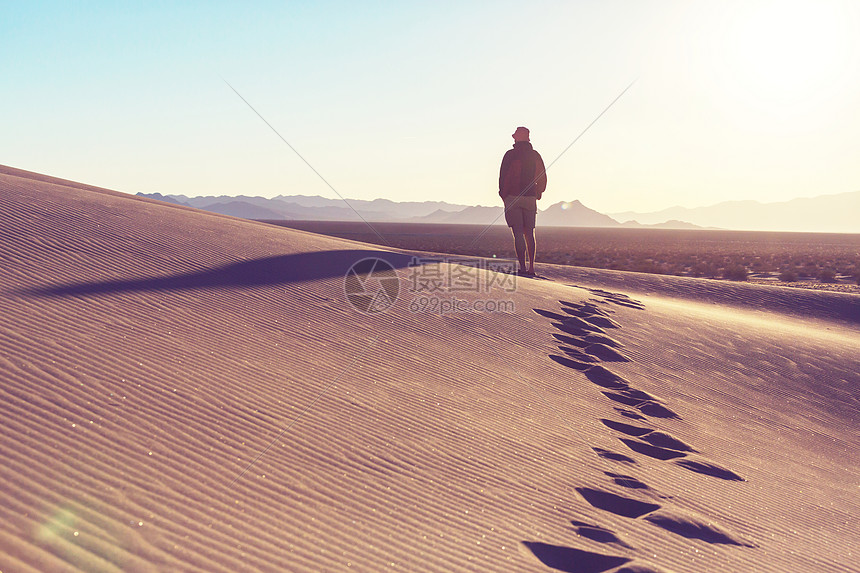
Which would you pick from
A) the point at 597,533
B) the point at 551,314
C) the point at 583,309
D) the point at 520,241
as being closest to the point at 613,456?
the point at 597,533

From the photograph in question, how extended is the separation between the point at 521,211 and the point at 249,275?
248 inches

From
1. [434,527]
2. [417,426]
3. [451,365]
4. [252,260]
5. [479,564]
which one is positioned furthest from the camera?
[252,260]

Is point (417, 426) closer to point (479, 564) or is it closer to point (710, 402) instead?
point (479, 564)

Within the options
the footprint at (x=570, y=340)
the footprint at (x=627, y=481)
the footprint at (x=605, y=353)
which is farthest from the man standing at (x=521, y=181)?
the footprint at (x=627, y=481)

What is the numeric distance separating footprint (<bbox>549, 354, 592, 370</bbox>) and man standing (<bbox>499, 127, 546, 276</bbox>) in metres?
5.26

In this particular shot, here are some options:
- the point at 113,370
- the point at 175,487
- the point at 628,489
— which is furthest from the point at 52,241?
the point at 628,489

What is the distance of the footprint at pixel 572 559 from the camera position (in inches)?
115

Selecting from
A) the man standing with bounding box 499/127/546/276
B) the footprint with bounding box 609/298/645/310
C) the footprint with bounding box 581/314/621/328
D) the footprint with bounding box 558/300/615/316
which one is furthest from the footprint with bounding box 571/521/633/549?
the man standing with bounding box 499/127/546/276

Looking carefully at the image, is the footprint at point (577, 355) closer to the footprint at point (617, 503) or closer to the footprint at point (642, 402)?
the footprint at point (642, 402)

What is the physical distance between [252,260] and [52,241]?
2.38m

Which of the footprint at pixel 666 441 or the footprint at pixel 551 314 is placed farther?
the footprint at pixel 551 314

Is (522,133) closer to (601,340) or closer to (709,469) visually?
(601,340)

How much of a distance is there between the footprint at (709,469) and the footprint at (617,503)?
996 millimetres

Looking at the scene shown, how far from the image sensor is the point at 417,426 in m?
4.27
